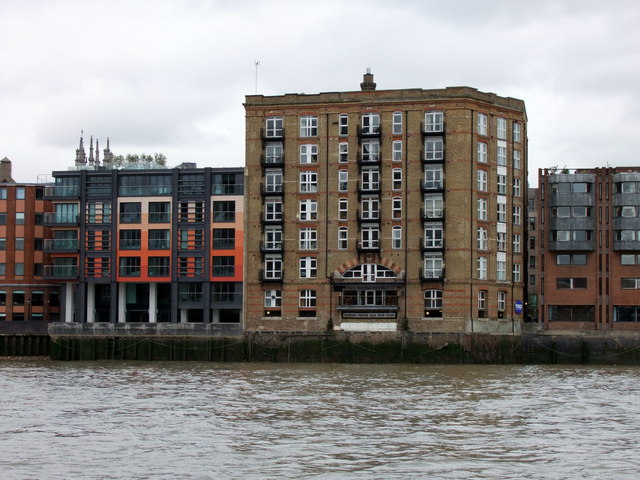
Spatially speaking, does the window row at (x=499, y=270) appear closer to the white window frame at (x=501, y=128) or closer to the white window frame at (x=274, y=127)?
the white window frame at (x=501, y=128)

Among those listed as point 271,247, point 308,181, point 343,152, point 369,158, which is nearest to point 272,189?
point 308,181

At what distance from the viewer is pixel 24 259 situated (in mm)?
110250

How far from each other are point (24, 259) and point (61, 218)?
618cm

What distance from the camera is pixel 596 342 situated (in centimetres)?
8194

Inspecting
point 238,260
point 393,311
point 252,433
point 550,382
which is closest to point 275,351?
point 393,311

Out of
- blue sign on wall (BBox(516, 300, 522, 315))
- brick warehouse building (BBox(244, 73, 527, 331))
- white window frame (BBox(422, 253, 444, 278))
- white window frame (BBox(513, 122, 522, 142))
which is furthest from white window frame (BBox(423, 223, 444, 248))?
white window frame (BBox(513, 122, 522, 142))

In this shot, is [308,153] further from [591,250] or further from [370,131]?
[591,250]

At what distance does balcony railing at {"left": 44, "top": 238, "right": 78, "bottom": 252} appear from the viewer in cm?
10788

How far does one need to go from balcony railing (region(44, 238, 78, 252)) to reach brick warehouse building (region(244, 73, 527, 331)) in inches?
987

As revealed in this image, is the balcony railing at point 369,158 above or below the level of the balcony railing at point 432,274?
above

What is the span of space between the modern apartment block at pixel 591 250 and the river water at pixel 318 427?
2273 cm

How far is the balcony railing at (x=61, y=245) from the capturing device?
354 ft

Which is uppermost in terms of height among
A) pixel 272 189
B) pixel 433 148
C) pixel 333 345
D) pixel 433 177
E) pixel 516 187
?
pixel 433 148

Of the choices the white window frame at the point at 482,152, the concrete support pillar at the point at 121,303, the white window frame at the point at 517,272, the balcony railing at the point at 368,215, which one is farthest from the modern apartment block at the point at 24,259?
the white window frame at the point at 517,272
